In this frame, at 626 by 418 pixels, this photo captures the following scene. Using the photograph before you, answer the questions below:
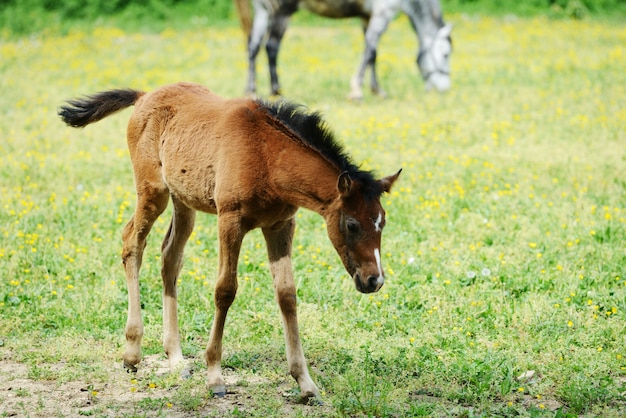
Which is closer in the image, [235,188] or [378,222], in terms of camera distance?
[378,222]

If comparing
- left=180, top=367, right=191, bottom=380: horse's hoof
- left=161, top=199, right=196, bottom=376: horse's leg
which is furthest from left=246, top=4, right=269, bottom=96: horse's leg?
left=180, top=367, right=191, bottom=380: horse's hoof

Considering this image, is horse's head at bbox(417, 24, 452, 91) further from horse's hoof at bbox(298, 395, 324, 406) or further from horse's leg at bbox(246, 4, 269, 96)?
horse's hoof at bbox(298, 395, 324, 406)

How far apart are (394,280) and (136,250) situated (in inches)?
87.7

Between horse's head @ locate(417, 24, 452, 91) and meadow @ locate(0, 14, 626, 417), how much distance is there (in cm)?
100

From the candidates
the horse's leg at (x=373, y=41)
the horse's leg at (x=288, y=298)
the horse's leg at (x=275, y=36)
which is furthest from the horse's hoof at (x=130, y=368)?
the horse's leg at (x=275, y=36)

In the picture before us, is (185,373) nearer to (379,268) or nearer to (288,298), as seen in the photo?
(288,298)

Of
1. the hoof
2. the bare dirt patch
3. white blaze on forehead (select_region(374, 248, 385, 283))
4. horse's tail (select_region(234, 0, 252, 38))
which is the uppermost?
horse's tail (select_region(234, 0, 252, 38))

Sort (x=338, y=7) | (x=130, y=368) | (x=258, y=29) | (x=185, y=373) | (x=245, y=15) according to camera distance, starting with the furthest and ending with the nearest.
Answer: (x=245, y=15), (x=258, y=29), (x=338, y=7), (x=130, y=368), (x=185, y=373)

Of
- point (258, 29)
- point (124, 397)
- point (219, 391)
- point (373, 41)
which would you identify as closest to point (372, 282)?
point (219, 391)

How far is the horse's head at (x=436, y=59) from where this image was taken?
14.6 metres

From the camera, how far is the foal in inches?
180

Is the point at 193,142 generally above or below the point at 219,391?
above

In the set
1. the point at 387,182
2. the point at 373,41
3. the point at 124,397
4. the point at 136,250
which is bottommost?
the point at 124,397

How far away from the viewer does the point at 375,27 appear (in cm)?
1470
